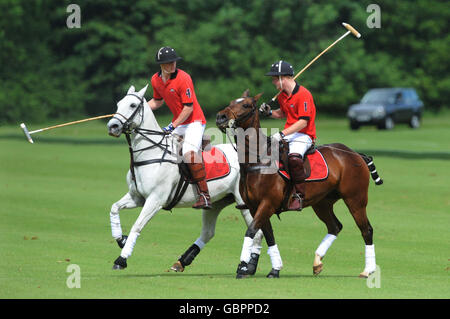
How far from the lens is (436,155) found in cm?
3300

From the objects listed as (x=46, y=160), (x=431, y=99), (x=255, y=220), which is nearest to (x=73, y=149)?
(x=46, y=160)

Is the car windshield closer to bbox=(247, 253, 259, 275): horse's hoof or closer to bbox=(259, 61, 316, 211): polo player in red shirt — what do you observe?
bbox=(259, 61, 316, 211): polo player in red shirt

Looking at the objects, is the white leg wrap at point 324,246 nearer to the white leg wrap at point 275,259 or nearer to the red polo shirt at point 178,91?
the white leg wrap at point 275,259

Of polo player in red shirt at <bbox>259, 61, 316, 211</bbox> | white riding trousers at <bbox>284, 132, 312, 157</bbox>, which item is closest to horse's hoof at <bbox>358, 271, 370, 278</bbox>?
polo player in red shirt at <bbox>259, 61, 316, 211</bbox>

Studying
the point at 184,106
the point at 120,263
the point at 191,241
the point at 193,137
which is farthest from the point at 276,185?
the point at 191,241

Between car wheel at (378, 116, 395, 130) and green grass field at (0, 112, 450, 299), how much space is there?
12.5 meters

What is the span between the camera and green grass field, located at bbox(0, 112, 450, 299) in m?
11.0

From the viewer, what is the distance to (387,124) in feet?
153

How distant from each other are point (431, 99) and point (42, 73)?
85.9 ft

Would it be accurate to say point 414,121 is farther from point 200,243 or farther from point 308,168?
point 308,168

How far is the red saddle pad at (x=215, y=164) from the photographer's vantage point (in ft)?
44.2

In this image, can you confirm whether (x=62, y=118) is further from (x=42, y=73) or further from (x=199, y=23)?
(x=199, y=23)

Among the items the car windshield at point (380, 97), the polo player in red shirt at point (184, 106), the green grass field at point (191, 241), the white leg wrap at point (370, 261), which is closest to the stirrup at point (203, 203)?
the polo player in red shirt at point (184, 106)

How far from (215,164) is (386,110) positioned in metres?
33.9
